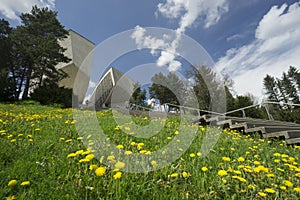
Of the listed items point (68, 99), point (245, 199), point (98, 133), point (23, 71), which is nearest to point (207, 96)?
point (68, 99)

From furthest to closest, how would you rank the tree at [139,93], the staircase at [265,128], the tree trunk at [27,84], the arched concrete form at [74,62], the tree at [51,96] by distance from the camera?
the arched concrete form at [74,62]
the tree trunk at [27,84]
the tree at [51,96]
the tree at [139,93]
the staircase at [265,128]

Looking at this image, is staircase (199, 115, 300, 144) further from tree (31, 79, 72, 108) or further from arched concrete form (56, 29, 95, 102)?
arched concrete form (56, 29, 95, 102)

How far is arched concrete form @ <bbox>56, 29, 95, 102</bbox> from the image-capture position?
22.8 m

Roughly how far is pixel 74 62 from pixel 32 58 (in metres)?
7.04

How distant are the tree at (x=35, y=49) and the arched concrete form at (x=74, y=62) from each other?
4166 mm

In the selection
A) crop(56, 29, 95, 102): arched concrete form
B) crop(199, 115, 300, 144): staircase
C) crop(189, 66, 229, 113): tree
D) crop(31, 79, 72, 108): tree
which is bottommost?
crop(199, 115, 300, 144): staircase

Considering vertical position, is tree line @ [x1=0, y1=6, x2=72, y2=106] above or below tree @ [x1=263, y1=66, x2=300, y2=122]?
below

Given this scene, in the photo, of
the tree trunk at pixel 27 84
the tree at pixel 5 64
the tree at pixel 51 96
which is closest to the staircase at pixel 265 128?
the tree at pixel 51 96

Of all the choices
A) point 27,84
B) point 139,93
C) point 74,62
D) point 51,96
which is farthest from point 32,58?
point 139,93

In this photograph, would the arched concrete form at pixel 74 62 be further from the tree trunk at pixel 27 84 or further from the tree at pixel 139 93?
the tree at pixel 139 93

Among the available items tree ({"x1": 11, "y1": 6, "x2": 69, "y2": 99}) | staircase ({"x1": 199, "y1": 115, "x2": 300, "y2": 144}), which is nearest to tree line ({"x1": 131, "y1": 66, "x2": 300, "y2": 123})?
staircase ({"x1": 199, "y1": 115, "x2": 300, "y2": 144})

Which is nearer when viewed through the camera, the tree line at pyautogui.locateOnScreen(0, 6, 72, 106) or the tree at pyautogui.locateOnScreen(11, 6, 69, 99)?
the tree line at pyautogui.locateOnScreen(0, 6, 72, 106)

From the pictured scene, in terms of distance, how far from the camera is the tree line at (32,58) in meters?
15.3

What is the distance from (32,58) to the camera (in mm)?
16234
